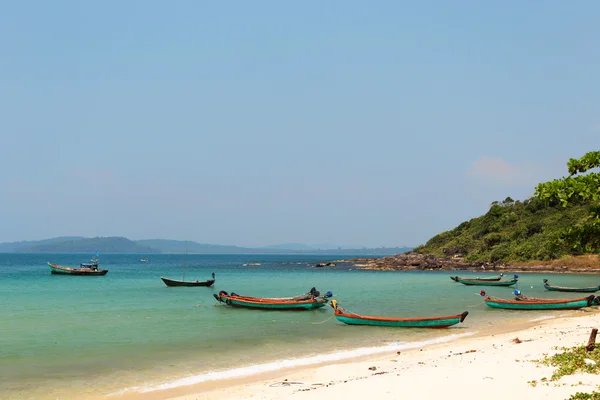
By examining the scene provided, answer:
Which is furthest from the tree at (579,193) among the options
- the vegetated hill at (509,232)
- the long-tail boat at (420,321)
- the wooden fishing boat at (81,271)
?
the wooden fishing boat at (81,271)

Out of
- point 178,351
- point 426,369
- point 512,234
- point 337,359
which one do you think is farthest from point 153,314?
point 512,234

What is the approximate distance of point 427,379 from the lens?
12.5 metres

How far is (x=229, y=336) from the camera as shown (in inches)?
917

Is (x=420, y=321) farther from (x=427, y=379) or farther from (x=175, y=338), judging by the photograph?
(x=427, y=379)

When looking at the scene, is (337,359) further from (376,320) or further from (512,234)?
(512,234)

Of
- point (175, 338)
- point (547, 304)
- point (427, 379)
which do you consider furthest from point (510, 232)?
point (427, 379)

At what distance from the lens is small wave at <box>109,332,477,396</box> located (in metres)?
14.9

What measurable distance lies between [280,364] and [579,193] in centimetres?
1125

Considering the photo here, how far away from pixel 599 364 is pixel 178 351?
14.6m

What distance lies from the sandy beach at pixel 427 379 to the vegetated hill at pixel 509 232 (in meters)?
62.7

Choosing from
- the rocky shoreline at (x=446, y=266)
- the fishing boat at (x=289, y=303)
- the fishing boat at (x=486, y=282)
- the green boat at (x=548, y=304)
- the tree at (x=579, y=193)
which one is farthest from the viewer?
the rocky shoreline at (x=446, y=266)

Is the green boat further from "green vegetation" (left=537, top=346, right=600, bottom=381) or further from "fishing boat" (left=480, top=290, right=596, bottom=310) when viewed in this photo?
"green vegetation" (left=537, top=346, right=600, bottom=381)

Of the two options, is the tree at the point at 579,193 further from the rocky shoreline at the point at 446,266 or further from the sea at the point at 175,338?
the rocky shoreline at the point at 446,266

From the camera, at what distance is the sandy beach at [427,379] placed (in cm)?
1102
